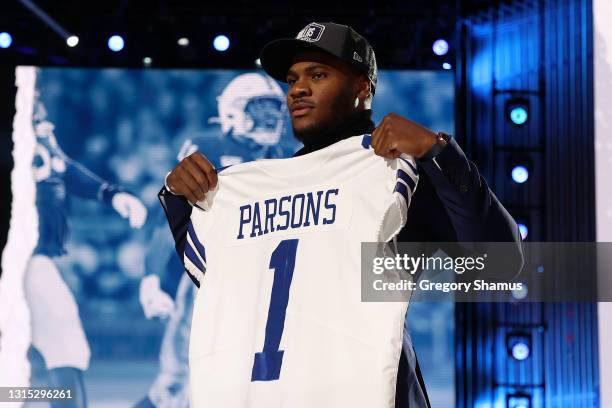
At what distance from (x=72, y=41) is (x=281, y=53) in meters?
3.02

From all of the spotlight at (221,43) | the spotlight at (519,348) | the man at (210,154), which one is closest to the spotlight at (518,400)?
the spotlight at (519,348)

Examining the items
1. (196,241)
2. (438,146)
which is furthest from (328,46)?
(196,241)

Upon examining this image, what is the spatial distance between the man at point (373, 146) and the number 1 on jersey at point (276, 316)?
233 mm

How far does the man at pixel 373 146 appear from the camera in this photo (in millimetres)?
Result: 1767

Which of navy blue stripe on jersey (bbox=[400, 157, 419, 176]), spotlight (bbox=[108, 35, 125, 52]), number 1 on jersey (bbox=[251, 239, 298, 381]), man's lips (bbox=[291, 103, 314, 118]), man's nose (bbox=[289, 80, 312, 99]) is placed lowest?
number 1 on jersey (bbox=[251, 239, 298, 381])

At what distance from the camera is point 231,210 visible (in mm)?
2045

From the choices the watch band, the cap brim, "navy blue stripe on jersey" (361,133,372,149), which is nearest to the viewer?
the watch band

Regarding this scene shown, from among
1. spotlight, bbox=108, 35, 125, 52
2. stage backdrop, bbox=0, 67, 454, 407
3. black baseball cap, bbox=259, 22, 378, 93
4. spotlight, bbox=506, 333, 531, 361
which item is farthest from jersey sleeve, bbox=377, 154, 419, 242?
spotlight, bbox=108, 35, 125, 52

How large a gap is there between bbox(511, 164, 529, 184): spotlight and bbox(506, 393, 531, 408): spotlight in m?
1.05

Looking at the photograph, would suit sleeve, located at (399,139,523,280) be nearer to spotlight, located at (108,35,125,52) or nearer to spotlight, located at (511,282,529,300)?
spotlight, located at (511,282,529,300)

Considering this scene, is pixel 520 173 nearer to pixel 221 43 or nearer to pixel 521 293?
pixel 521 293

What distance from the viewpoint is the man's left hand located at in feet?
5.78

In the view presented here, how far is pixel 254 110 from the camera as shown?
4.76 m

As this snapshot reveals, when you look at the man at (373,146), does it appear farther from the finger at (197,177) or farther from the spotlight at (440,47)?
the spotlight at (440,47)
